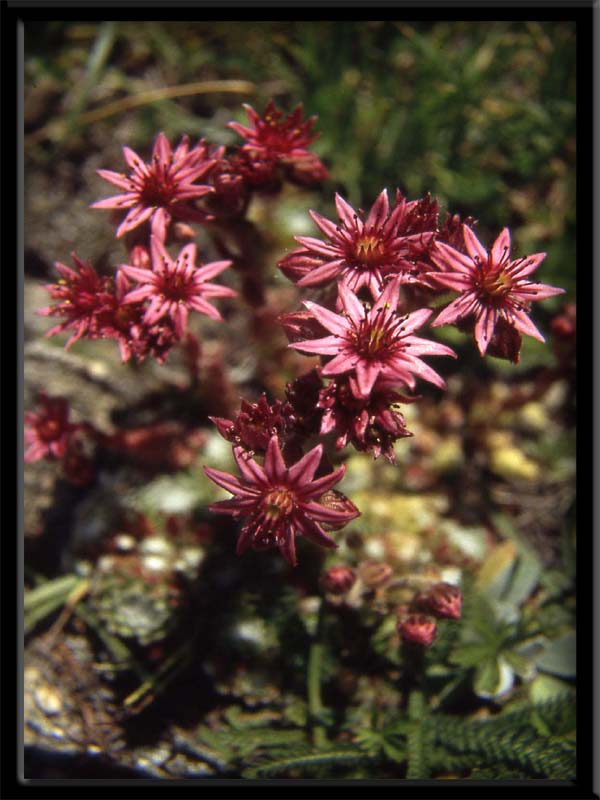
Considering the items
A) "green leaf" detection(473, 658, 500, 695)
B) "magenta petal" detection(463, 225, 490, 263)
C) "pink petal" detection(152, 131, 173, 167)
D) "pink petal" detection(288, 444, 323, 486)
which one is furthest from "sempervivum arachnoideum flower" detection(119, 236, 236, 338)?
"green leaf" detection(473, 658, 500, 695)

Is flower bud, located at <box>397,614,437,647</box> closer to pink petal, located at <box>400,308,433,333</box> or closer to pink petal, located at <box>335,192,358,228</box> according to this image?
pink petal, located at <box>400,308,433,333</box>

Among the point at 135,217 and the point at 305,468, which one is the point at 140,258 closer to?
the point at 135,217

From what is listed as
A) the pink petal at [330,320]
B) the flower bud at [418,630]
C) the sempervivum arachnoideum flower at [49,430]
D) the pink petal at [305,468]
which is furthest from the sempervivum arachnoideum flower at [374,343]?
the sempervivum arachnoideum flower at [49,430]

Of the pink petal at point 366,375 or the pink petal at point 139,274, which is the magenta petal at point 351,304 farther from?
the pink petal at point 139,274

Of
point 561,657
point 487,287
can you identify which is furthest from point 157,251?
point 561,657

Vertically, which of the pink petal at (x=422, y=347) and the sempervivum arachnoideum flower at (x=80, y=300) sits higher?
the sempervivum arachnoideum flower at (x=80, y=300)
